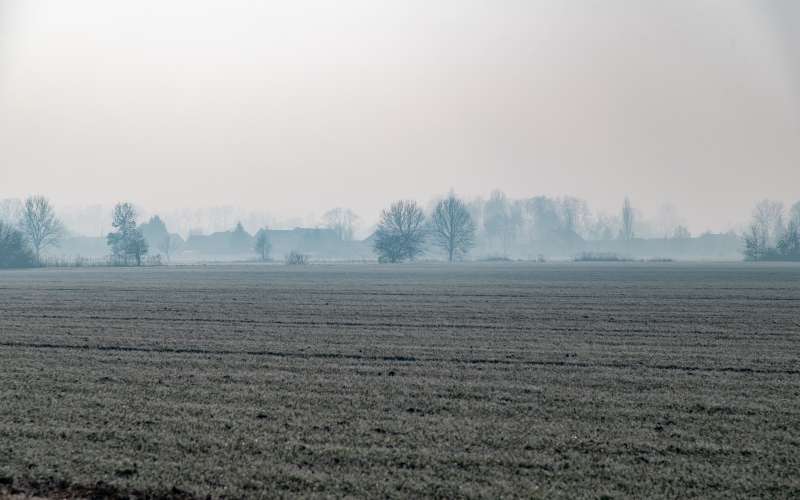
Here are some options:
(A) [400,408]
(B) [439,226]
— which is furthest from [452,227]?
(A) [400,408]

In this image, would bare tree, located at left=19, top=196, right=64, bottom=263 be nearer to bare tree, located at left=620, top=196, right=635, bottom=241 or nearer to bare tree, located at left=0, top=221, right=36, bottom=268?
bare tree, located at left=0, top=221, right=36, bottom=268

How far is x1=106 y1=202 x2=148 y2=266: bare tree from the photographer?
9919cm

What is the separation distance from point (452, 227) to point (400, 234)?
591 inches

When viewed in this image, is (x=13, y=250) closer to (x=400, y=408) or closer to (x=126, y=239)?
(x=126, y=239)

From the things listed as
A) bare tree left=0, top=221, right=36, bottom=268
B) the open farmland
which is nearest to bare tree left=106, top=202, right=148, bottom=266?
bare tree left=0, top=221, right=36, bottom=268

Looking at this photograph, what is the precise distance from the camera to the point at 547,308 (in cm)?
2883

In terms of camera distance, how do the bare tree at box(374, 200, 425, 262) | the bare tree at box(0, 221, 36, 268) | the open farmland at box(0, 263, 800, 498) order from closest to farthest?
1. the open farmland at box(0, 263, 800, 498)
2. the bare tree at box(0, 221, 36, 268)
3. the bare tree at box(374, 200, 425, 262)

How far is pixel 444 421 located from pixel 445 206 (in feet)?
388

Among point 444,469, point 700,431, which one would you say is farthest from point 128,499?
point 700,431

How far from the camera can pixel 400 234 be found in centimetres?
11588

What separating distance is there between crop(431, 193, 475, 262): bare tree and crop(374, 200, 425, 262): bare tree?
358cm

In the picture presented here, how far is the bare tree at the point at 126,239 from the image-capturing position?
325 ft

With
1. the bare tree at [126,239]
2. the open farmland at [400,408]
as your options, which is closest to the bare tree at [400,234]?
the bare tree at [126,239]

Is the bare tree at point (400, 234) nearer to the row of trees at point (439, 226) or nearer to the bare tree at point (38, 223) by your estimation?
the row of trees at point (439, 226)
